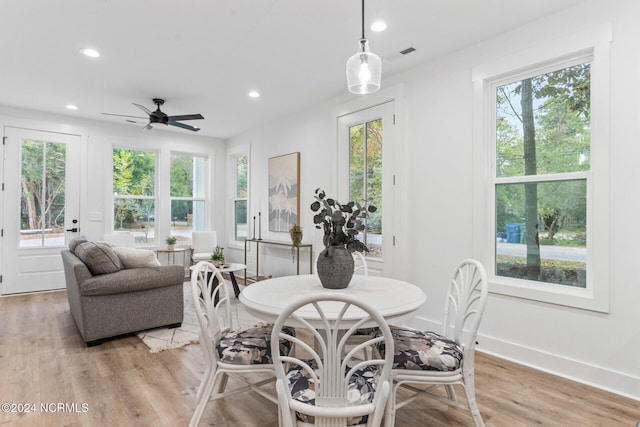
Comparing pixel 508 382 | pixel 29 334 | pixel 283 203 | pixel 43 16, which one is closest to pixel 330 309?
pixel 508 382

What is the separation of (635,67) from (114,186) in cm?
645

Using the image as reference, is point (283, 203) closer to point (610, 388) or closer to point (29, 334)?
point (29, 334)

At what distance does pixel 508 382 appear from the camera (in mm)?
2400

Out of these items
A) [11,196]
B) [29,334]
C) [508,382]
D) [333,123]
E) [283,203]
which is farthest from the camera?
[283,203]

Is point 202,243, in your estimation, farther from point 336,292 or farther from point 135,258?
point 336,292

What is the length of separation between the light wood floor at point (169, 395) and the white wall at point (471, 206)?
0.20 metres

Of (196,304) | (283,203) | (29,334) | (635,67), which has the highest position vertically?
(635,67)

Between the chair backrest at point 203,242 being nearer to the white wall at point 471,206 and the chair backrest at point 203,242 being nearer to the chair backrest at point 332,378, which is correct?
the white wall at point 471,206

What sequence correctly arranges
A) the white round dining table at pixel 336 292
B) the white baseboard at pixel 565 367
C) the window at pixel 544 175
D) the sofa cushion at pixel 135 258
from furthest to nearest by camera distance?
1. the sofa cushion at pixel 135 258
2. the window at pixel 544 175
3. the white baseboard at pixel 565 367
4. the white round dining table at pixel 336 292

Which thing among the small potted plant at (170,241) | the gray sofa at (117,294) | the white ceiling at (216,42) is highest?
the white ceiling at (216,42)

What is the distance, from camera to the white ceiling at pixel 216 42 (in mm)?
2521

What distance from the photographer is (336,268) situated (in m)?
2.01

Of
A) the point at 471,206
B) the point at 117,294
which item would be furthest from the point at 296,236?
the point at 471,206

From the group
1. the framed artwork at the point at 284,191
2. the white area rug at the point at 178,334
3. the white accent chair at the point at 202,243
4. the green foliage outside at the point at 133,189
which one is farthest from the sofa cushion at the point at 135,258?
the green foliage outside at the point at 133,189
